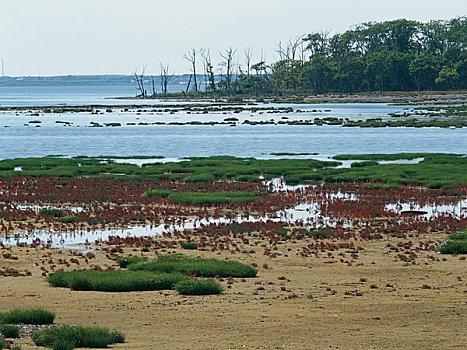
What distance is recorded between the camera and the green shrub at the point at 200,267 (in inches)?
926

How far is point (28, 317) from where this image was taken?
17438mm

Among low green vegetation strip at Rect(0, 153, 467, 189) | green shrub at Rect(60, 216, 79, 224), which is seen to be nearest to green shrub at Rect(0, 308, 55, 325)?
green shrub at Rect(60, 216, 79, 224)

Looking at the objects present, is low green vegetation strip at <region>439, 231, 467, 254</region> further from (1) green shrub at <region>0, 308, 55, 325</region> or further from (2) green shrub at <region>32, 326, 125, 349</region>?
(2) green shrub at <region>32, 326, 125, 349</region>

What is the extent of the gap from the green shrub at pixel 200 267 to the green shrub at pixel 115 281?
0.89 meters

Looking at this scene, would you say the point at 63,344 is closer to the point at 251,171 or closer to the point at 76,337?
the point at 76,337

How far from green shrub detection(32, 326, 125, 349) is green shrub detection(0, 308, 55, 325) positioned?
145cm

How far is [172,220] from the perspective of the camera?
34.5m

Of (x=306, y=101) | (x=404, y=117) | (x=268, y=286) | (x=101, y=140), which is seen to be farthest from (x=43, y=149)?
(x=306, y=101)

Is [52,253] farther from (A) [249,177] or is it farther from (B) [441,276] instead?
(A) [249,177]

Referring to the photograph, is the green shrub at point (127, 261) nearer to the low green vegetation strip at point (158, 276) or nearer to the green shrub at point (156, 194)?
the low green vegetation strip at point (158, 276)

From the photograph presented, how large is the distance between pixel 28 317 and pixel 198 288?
4.59 m

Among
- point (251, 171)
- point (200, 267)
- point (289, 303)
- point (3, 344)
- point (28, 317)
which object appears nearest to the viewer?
point (3, 344)

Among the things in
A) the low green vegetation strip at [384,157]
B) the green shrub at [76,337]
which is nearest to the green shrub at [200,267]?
the green shrub at [76,337]

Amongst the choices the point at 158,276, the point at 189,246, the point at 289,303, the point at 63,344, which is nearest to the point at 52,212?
the point at 189,246
